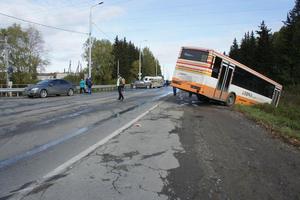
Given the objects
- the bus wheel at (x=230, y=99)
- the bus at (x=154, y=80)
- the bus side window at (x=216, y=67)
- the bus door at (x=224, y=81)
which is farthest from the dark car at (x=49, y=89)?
the bus at (x=154, y=80)

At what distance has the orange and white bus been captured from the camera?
69.3ft

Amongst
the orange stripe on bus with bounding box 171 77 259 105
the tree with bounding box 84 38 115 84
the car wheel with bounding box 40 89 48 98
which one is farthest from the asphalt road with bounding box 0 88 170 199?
the tree with bounding box 84 38 115 84

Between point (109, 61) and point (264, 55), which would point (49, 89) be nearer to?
point (264, 55)

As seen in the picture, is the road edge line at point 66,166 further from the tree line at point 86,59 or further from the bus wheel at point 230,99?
the tree line at point 86,59

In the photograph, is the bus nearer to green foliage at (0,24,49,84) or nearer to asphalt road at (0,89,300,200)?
green foliage at (0,24,49,84)

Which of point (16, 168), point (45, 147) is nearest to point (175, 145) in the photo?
point (45, 147)

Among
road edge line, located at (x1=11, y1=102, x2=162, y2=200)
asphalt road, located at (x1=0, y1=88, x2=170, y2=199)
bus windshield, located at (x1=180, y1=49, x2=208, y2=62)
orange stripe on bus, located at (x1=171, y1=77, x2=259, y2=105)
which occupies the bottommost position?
asphalt road, located at (x1=0, y1=88, x2=170, y2=199)

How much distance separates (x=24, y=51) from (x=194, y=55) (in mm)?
55588

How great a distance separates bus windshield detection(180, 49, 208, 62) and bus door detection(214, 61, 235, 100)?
1386 millimetres

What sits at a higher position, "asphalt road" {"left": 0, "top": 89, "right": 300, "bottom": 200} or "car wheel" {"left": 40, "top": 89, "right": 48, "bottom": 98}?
"asphalt road" {"left": 0, "top": 89, "right": 300, "bottom": 200}

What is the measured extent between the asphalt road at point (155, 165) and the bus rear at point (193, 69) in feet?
31.5

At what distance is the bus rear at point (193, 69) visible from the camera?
68.9ft

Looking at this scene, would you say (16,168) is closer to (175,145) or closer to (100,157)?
(100,157)

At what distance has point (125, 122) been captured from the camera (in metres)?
12.8
